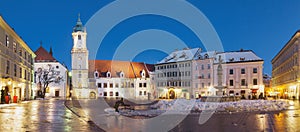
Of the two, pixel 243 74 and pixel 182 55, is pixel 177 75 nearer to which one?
pixel 182 55

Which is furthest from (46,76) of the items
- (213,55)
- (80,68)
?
(213,55)

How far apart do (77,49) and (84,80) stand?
8988mm

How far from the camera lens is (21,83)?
50594 millimetres

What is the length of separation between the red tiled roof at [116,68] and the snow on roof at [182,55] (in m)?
14.4

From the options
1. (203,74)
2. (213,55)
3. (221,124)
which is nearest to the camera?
(221,124)

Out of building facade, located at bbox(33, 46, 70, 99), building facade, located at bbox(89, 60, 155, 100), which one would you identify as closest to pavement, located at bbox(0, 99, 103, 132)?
building facade, located at bbox(33, 46, 70, 99)

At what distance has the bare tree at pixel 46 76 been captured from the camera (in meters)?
85.4

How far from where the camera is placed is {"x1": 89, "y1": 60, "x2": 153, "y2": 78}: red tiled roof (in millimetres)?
102531

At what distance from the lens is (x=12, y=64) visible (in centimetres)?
4434

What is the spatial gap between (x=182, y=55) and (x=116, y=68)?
81.8 ft

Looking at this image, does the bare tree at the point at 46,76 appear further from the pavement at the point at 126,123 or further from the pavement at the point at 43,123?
the pavement at the point at 126,123

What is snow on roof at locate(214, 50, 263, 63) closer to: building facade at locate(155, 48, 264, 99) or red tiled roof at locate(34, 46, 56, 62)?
building facade at locate(155, 48, 264, 99)

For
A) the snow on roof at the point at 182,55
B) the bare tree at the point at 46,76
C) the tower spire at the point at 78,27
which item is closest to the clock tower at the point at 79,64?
the tower spire at the point at 78,27

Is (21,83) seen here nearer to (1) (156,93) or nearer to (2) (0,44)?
(2) (0,44)
